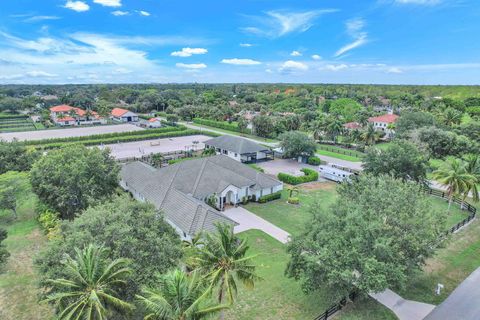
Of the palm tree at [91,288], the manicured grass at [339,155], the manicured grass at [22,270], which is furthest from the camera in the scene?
the manicured grass at [339,155]

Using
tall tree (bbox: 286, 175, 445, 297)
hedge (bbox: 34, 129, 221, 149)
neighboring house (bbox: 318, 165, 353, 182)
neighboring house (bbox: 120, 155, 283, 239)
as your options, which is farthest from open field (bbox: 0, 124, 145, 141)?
tall tree (bbox: 286, 175, 445, 297)

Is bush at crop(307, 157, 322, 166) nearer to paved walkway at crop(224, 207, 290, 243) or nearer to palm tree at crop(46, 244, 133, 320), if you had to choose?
paved walkway at crop(224, 207, 290, 243)

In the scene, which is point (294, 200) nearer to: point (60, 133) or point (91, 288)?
point (91, 288)

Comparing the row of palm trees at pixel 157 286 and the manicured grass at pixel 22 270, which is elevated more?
the row of palm trees at pixel 157 286

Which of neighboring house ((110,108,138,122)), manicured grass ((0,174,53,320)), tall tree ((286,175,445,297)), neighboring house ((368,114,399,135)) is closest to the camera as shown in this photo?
tall tree ((286,175,445,297))

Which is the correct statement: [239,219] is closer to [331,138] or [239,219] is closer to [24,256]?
[24,256]

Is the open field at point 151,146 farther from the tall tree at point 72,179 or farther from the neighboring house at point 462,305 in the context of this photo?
the neighboring house at point 462,305

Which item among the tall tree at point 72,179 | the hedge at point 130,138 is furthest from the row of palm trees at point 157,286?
the hedge at point 130,138

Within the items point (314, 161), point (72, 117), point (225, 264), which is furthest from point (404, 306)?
point (72, 117)

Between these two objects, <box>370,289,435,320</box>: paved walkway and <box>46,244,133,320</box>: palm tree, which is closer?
<box>46,244,133,320</box>: palm tree
